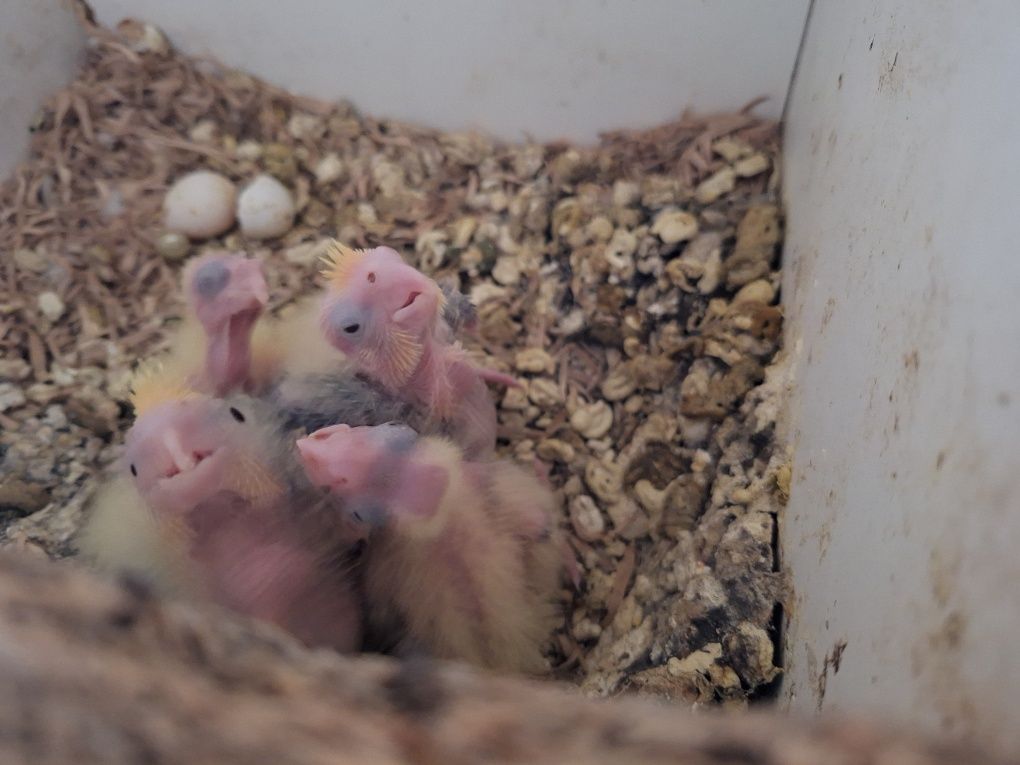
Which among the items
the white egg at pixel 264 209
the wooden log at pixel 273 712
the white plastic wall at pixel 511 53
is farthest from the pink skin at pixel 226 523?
the white plastic wall at pixel 511 53

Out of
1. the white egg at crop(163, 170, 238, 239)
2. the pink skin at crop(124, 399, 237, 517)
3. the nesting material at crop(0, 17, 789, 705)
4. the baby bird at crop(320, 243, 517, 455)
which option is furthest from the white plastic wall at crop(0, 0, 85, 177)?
the pink skin at crop(124, 399, 237, 517)

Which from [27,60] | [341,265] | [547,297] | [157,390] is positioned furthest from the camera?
[27,60]

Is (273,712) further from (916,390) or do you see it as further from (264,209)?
(264,209)

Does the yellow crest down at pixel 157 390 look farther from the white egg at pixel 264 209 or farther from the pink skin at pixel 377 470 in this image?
the white egg at pixel 264 209

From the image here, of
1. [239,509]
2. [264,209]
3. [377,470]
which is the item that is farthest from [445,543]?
[264,209]

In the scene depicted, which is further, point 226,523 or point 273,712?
point 226,523

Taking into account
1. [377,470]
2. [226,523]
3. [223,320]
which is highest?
[223,320]

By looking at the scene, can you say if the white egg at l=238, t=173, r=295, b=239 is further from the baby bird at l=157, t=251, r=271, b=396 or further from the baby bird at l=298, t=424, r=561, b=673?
the baby bird at l=298, t=424, r=561, b=673
